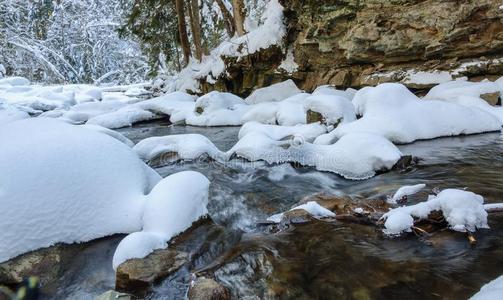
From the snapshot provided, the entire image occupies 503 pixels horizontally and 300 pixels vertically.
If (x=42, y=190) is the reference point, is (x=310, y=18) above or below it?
above

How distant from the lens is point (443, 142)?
5961 mm

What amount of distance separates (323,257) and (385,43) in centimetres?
788

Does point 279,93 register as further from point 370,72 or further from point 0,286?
point 0,286

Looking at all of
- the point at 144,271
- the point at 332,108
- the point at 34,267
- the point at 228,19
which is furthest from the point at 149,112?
the point at 144,271

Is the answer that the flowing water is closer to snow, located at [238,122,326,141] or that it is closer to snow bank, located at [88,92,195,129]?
snow, located at [238,122,326,141]

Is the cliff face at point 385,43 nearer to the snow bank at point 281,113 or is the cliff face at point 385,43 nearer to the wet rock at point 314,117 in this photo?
the snow bank at point 281,113

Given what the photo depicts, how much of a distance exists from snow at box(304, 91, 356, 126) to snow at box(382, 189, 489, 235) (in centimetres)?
409

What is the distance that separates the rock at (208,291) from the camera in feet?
7.52


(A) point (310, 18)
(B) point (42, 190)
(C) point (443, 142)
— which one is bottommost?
(C) point (443, 142)

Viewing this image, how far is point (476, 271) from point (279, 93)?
30.7 feet

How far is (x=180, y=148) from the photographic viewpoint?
6027mm

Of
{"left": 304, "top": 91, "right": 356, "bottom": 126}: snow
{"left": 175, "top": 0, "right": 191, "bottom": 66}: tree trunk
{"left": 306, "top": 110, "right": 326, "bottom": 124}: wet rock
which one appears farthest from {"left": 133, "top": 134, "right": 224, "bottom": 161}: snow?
{"left": 175, "top": 0, "right": 191, "bottom": 66}: tree trunk

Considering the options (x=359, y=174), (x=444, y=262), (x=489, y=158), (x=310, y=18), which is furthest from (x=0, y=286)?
(x=310, y=18)

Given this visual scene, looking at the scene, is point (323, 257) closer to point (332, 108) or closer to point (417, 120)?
point (417, 120)
